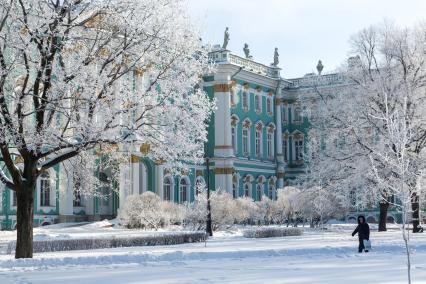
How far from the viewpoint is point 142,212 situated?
34.0m

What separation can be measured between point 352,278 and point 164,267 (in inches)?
184

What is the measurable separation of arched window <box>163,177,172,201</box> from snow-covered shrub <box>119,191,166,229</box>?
11.0 metres

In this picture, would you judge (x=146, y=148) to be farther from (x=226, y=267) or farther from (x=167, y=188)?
(x=167, y=188)

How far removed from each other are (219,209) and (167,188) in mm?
13592

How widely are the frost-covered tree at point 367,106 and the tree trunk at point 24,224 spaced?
16797 millimetres

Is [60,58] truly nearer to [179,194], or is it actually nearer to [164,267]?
[164,267]

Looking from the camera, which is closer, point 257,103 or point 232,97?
point 232,97

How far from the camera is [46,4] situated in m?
17.2

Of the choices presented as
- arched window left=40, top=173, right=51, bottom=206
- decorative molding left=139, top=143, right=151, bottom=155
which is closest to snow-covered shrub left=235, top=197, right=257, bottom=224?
arched window left=40, top=173, right=51, bottom=206

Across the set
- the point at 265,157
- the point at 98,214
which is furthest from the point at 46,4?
the point at 265,157

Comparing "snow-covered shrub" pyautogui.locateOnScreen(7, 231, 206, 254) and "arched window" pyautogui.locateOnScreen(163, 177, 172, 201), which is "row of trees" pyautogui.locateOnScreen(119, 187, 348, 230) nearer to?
"snow-covered shrub" pyautogui.locateOnScreen(7, 231, 206, 254)

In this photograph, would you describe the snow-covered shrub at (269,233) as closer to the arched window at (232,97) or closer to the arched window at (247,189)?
the arched window at (232,97)

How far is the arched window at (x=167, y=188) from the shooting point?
46125 mm

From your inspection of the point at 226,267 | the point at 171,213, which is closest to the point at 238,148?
the point at 171,213
